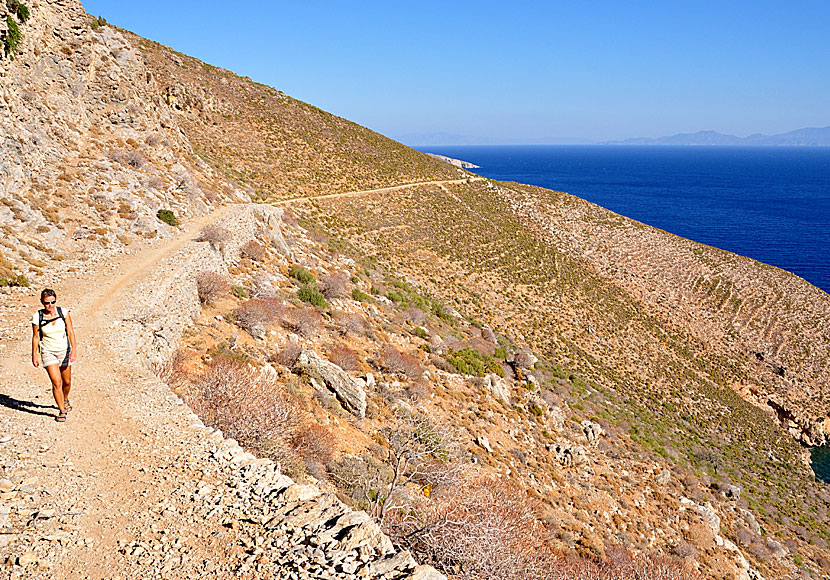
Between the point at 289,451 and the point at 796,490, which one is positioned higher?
the point at 289,451

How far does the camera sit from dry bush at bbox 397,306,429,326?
81.2 feet

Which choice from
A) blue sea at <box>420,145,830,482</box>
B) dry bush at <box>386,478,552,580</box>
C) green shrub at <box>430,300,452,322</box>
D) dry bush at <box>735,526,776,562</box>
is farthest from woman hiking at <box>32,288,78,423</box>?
blue sea at <box>420,145,830,482</box>

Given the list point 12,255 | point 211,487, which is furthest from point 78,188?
point 211,487

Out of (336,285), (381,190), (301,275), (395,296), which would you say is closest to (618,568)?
(336,285)

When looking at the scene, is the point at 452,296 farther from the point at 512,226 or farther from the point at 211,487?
the point at 211,487

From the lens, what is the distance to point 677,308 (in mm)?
42688

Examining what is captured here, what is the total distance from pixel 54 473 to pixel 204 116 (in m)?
46.8

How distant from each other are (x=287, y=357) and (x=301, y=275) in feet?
27.2

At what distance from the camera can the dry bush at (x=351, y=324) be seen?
18.7 meters

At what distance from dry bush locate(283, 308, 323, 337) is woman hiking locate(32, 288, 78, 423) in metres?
8.75

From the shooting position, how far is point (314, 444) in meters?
10.3

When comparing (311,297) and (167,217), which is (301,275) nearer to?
(311,297)

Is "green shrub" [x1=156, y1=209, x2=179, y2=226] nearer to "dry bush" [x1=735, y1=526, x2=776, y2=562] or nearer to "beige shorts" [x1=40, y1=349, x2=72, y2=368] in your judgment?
"beige shorts" [x1=40, y1=349, x2=72, y2=368]

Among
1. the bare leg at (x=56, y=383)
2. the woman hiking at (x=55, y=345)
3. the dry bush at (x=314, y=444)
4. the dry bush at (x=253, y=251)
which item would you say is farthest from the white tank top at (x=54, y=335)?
the dry bush at (x=253, y=251)
